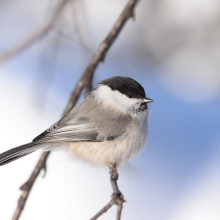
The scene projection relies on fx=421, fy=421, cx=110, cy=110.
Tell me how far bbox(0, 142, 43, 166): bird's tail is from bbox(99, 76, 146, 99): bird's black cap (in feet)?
1.04

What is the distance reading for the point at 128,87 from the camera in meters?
1.38

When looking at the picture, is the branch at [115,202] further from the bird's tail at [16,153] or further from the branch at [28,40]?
the branch at [28,40]

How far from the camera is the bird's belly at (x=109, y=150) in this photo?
135 centimetres

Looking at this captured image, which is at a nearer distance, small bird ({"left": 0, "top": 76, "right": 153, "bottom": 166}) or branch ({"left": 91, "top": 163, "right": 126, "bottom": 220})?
branch ({"left": 91, "top": 163, "right": 126, "bottom": 220})

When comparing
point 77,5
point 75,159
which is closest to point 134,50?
point 77,5

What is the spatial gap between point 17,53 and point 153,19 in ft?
5.23

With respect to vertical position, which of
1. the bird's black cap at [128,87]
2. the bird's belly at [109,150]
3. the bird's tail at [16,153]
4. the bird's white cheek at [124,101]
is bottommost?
the bird's tail at [16,153]

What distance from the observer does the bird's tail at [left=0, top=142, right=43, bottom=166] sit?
1.23 metres

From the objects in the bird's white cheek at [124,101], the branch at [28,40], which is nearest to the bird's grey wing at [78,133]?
the bird's white cheek at [124,101]

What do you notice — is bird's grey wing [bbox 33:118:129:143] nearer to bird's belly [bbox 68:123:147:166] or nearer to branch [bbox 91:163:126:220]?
bird's belly [bbox 68:123:147:166]

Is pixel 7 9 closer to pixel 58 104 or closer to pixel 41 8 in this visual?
pixel 41 8

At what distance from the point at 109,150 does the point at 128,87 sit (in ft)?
0.71

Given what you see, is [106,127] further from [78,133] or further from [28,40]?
[28,40]

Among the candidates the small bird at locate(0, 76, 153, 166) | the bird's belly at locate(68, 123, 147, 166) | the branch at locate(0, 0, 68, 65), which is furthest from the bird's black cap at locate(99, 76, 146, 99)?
the branch at locate(0, 0, 68, 65)
